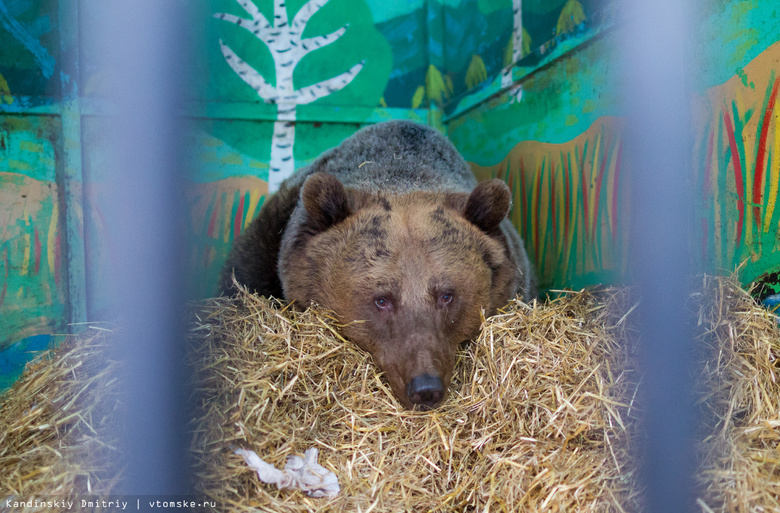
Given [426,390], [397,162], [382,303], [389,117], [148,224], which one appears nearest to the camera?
[148,224]

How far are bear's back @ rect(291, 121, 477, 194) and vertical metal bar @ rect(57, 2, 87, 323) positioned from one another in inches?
78.2

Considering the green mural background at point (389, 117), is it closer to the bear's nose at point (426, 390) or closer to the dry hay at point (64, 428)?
the dry hay at point (64, 428)

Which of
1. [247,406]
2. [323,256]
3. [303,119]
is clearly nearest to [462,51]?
[303,119]

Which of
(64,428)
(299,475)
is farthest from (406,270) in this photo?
(64,428)

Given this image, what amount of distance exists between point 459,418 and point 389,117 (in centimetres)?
447

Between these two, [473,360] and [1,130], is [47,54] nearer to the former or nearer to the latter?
[1,130]

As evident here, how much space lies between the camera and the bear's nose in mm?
2523

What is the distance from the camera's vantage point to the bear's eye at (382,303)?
9.69ft

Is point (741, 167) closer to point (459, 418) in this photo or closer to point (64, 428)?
point (459, 418)

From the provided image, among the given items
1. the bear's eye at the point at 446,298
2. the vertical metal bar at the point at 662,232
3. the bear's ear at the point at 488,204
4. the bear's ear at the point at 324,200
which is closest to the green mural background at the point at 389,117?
the vertical metal bar at the point at 662,232

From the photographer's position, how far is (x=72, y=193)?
4.54 metres

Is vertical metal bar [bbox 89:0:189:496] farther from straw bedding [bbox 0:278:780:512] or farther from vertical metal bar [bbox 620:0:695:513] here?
vertical metal bar [bbox 620:0:695:513]

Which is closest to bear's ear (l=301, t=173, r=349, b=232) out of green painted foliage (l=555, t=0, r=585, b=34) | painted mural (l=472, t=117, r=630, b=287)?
painted mural (l=472, t=117, r=630, b=287)

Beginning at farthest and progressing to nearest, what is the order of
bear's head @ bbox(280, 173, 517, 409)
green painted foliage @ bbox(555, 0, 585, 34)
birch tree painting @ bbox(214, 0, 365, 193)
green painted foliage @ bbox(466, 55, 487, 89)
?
birch tree painting @ bbox(214, 0, 365, 193) < green painted foliage @ bbox(466, 55, 487, 89) < green painted foliage @ bbox(555, 0, 585, 34) < bear's head @ bbox(280, 173, 517, 409)
